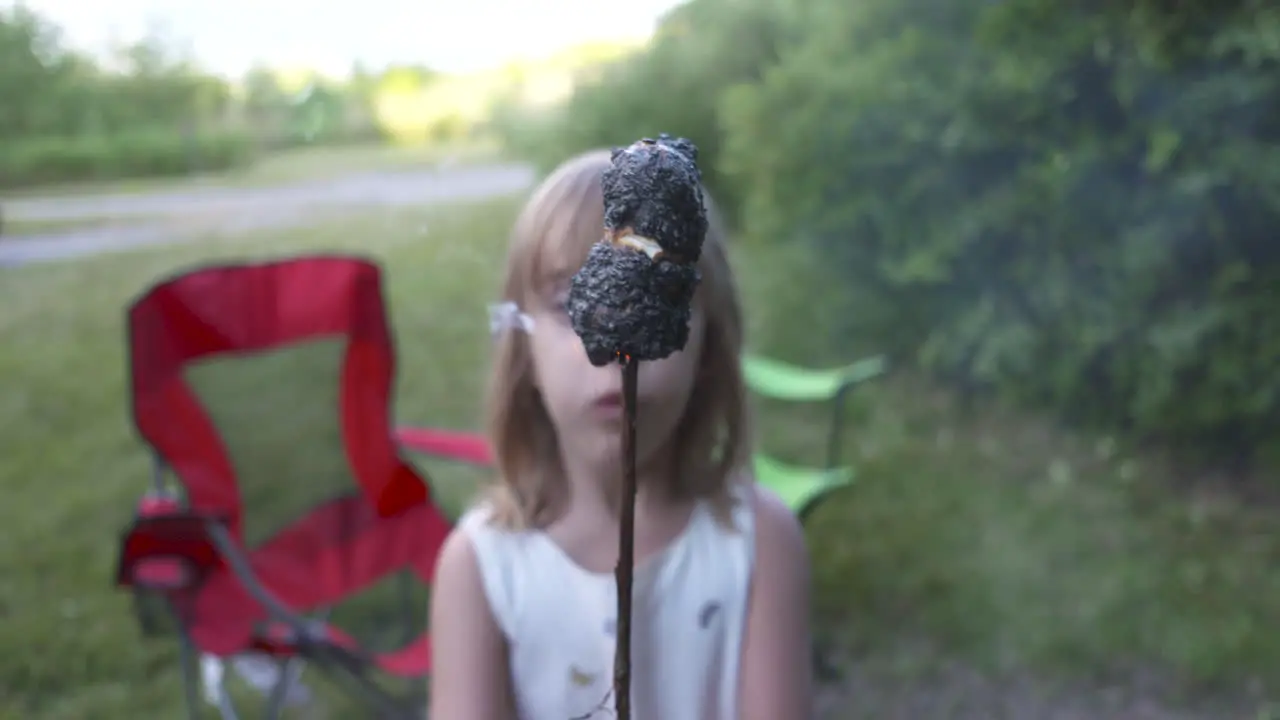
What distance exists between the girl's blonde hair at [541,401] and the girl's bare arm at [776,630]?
0.16 ft

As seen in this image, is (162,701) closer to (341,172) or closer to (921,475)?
(341,172)

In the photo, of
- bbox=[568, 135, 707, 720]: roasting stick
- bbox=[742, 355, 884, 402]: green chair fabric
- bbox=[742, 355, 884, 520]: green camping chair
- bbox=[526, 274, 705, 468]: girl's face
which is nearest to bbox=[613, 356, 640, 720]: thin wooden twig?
bbox=[568, 135, 707, 720]: roasting stick

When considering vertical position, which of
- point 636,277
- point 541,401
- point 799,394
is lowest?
point 799,394

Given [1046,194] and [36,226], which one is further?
[1046,194]

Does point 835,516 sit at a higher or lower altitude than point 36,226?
lower

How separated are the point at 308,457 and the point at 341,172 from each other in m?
0.60

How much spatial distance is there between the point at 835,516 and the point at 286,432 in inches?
54.9

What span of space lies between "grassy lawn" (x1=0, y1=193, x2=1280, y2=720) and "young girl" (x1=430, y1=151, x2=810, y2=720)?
899mm

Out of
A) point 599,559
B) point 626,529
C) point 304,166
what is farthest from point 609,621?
point 304,166

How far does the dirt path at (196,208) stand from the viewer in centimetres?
207

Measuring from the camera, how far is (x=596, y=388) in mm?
649

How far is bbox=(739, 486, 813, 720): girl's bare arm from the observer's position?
0.84 meters

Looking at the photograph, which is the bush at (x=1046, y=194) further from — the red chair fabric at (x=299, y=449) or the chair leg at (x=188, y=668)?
the chair leg at (x=188, y=668)

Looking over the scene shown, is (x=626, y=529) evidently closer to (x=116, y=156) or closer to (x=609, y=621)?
(x=609, y=621)
